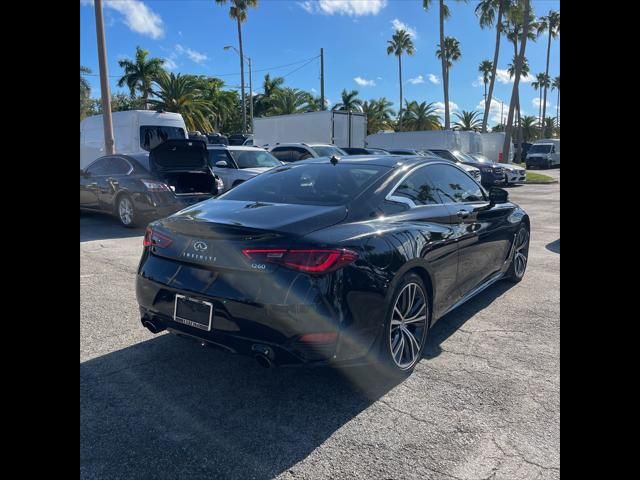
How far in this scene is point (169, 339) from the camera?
3.92 metres

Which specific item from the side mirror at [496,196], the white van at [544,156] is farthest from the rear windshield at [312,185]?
the white van at [544,156]

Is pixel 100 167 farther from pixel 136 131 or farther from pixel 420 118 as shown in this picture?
pixel 420 118

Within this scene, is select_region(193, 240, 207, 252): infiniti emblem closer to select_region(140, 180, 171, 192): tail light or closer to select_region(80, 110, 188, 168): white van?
select_region(140, 180, 171, 192): tail light

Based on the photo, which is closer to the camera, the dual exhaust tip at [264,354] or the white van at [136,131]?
the dual exhaust tip at [264,354]

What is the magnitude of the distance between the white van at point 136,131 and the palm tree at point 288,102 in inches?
1336

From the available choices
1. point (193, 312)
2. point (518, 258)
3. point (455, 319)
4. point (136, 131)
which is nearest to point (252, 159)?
point (136, 131)

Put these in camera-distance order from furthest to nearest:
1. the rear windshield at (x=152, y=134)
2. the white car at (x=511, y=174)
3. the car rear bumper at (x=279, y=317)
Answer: the white car at (x=511, y=174), the rear windshield at (x=152, y=134), the car rear bumper at (x=279, y=317)

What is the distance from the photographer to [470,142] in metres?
28.1

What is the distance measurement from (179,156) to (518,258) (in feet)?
21.0

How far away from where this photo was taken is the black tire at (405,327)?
307cm

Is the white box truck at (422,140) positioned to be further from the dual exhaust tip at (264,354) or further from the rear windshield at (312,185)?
the dual exhaust tip at (264,354)

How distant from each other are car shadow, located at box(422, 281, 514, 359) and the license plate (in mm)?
1700

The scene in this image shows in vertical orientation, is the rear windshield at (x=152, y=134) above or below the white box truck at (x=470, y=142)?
below

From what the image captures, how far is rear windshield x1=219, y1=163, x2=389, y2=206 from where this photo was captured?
3527 mm
